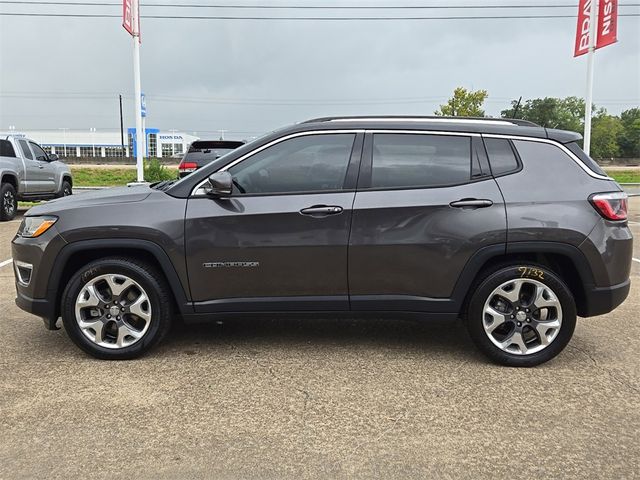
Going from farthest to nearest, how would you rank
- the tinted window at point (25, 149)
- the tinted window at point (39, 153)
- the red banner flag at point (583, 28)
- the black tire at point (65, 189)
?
the red banner flag at point (583, 28) → the black tire at point (65, 189) → the tinted window at point (39, 153) → the tinted window at point (25, 149)

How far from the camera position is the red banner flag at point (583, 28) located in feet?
62.2

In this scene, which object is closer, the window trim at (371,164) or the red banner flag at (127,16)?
the window trim at (371,164)

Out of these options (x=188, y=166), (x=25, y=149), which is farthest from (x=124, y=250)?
(x=25, y=149)

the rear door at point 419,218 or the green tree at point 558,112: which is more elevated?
the green tree at point 558,112

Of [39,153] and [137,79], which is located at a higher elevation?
[137,79]

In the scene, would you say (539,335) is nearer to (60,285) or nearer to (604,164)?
(60,285)

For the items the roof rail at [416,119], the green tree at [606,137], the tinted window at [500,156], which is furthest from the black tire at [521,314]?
the green tree at [606,137]

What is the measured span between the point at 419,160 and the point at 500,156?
1.94 feet

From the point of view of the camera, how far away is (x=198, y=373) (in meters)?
3.93

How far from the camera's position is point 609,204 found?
155 inches

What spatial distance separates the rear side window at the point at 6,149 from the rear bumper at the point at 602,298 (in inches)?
493

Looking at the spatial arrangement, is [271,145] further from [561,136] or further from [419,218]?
[561,136]

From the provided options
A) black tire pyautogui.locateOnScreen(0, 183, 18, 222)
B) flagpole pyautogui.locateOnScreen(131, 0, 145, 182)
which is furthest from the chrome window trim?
A: flagpole pyautogui.locateOnScreen(131, 0, 145, 182)

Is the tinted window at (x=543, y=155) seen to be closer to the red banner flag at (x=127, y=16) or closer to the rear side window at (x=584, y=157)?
the rear side window at (x=584, y=157)
